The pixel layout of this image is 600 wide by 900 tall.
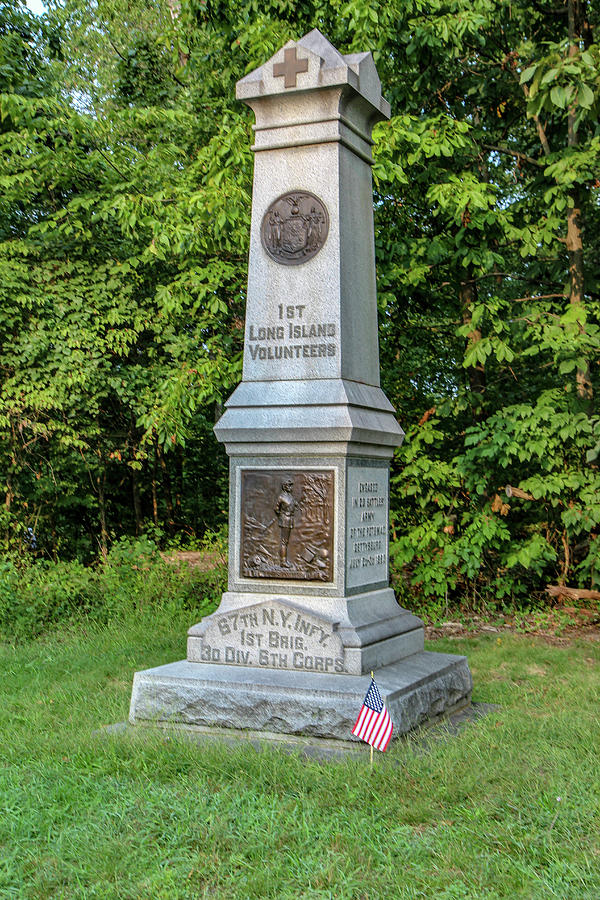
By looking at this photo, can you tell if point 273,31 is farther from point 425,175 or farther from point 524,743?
point 524,743

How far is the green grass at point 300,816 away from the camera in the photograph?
3338 millimetres

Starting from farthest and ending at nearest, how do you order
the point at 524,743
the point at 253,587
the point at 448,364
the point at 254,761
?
the point at 448,364 < the point at 253,587 < the point at 524,743 < the point at 254,761

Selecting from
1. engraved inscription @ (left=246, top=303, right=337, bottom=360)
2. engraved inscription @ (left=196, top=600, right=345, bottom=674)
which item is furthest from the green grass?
engraved inscription @ (left=246, top=303, right=337, bottom=360)

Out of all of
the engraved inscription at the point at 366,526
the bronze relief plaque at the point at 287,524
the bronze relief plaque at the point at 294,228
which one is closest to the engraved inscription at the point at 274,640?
the bronze relief plaque at the point at 287,524

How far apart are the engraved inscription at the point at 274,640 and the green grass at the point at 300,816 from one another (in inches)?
28.0

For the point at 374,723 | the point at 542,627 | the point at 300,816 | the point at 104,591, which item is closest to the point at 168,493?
the point at 104,591

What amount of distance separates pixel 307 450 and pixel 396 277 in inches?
165

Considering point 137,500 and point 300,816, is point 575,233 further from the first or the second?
point 300,816

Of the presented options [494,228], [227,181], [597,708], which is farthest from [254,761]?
[494,228]

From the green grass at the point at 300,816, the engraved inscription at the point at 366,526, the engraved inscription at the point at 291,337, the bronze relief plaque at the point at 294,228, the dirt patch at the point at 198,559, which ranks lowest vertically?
the green grass at the point at 300,816

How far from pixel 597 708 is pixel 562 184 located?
5.32 meters

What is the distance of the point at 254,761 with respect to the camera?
446 centimetres

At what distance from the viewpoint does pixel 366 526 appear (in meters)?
6.01

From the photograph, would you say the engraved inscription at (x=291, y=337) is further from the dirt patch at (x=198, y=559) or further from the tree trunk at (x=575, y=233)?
the dirt patch at (x=198, y=559)
